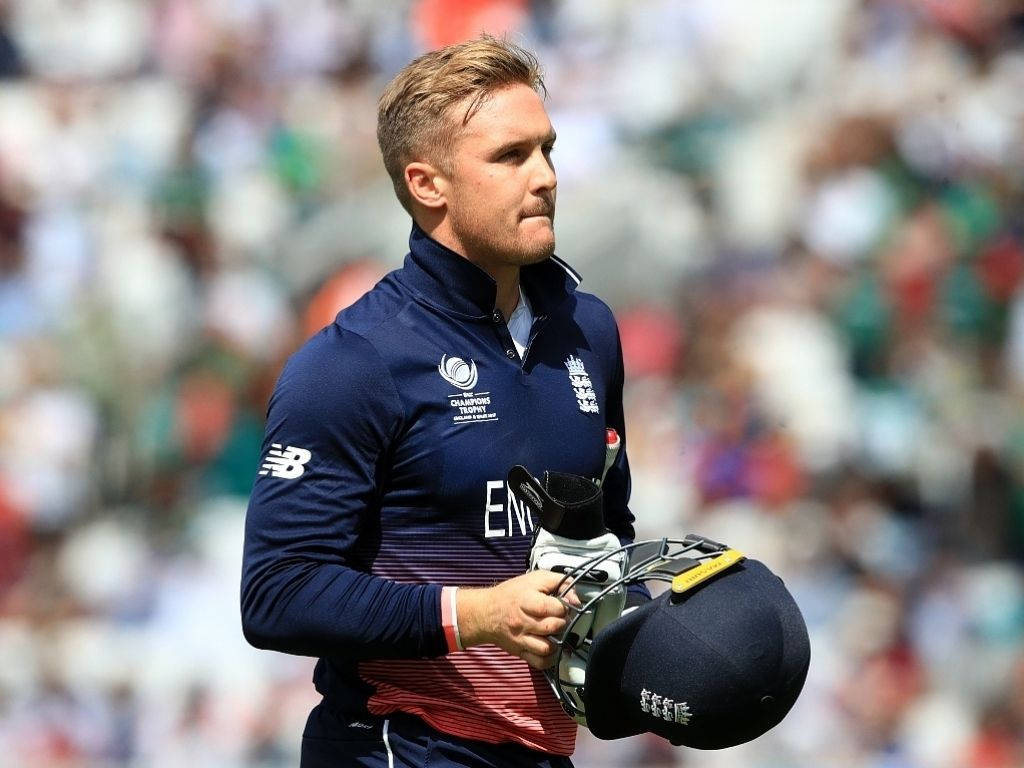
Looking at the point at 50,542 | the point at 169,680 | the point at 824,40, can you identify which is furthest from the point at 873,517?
the point at 50,542

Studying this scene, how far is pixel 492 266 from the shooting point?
10.5 ft

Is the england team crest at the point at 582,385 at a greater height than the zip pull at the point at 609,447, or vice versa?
the england team crest at the point at 582,385

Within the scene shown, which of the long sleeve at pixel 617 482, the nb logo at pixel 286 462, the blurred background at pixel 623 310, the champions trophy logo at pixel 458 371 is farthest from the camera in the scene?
the blurred background at pixel 623 310

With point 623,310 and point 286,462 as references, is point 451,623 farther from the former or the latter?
point 623,310

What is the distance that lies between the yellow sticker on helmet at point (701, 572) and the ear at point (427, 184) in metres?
0.92

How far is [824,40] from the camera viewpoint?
6738mm

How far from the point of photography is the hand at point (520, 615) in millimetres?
2682

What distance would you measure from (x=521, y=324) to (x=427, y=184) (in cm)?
35

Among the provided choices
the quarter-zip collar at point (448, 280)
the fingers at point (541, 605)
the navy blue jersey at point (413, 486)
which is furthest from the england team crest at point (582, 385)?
the fingers at point (541, 605)

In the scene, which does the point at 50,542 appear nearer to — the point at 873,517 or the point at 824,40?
the point at 873,517

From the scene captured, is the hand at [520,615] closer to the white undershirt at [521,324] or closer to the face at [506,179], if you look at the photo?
the white undershirt at [521,324]

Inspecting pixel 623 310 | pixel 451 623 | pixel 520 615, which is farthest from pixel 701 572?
pixel 623 310

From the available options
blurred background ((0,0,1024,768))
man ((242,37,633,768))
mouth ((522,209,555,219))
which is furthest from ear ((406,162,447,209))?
blurred background ((0,0,1024,768))

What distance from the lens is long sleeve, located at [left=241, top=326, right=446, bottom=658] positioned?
2.83 meters
